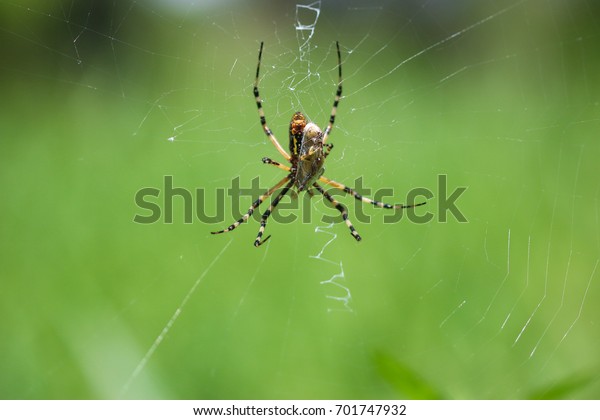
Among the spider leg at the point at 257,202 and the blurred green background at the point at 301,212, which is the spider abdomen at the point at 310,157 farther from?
the blurred green background at the point at 301,212

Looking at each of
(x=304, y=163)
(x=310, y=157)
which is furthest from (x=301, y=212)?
(x=310, y=157)

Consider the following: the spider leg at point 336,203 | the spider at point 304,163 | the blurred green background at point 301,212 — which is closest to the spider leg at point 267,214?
the spider at point 304,163

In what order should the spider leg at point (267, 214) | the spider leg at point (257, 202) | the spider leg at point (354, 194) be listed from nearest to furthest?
1. the spider leg at point (267, 214)
2. the spider leg at point (257, 202)
3. the spider leg at point (354, 194)

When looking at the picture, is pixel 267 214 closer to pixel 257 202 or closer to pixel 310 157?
pixel 257 202

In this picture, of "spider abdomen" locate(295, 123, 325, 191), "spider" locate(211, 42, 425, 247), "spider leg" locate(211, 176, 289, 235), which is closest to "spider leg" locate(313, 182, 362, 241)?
"spider" locate(211, 42, 425, 247)

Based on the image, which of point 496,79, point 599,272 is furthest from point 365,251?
point 496,79

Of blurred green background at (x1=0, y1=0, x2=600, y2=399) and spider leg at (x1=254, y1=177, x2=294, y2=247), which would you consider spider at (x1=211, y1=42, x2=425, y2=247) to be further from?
blurred green background at (x1=0, y1=0, x2=600, y2=399)
